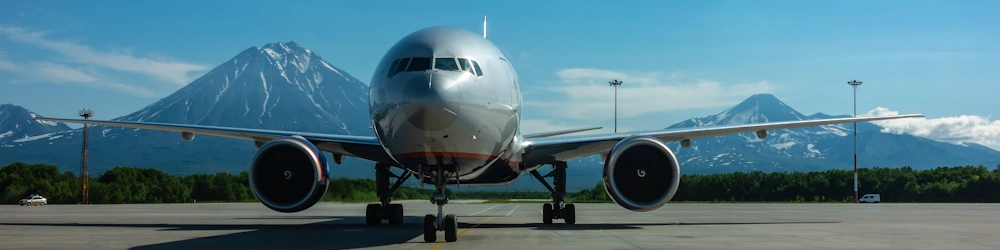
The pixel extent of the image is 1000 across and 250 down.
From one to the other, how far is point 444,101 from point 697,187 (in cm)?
6364

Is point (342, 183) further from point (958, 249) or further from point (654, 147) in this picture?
point (958, 249)

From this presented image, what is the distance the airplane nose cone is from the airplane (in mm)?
15

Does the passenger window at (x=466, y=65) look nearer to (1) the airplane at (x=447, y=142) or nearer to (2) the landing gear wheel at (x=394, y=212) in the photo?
(1) the airplane at (x=447, y=142)

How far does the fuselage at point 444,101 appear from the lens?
514 inches

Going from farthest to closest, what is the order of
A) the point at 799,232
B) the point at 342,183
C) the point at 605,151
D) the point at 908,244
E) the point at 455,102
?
the point at 342,183 < the point at 605,151 < the point at 799,232 < the point at 908,244 < the point at 455,102

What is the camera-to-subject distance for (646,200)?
15.6m

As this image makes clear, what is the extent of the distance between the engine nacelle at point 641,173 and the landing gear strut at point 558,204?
5064 mm

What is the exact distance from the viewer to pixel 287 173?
16.0 meters

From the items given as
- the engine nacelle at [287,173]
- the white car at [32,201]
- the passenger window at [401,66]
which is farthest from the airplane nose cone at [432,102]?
the white car at [32,201]

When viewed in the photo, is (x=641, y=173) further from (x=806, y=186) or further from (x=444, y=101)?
(x=806, y=186)

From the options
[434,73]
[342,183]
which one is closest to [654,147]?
[434,73]

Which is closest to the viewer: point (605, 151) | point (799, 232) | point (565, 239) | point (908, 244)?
point (908, 244)

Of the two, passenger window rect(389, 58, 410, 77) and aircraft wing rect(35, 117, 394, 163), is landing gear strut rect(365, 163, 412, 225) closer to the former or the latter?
aircraft wing rect(35, 117, 394, 163)

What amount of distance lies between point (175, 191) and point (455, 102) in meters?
60.2
